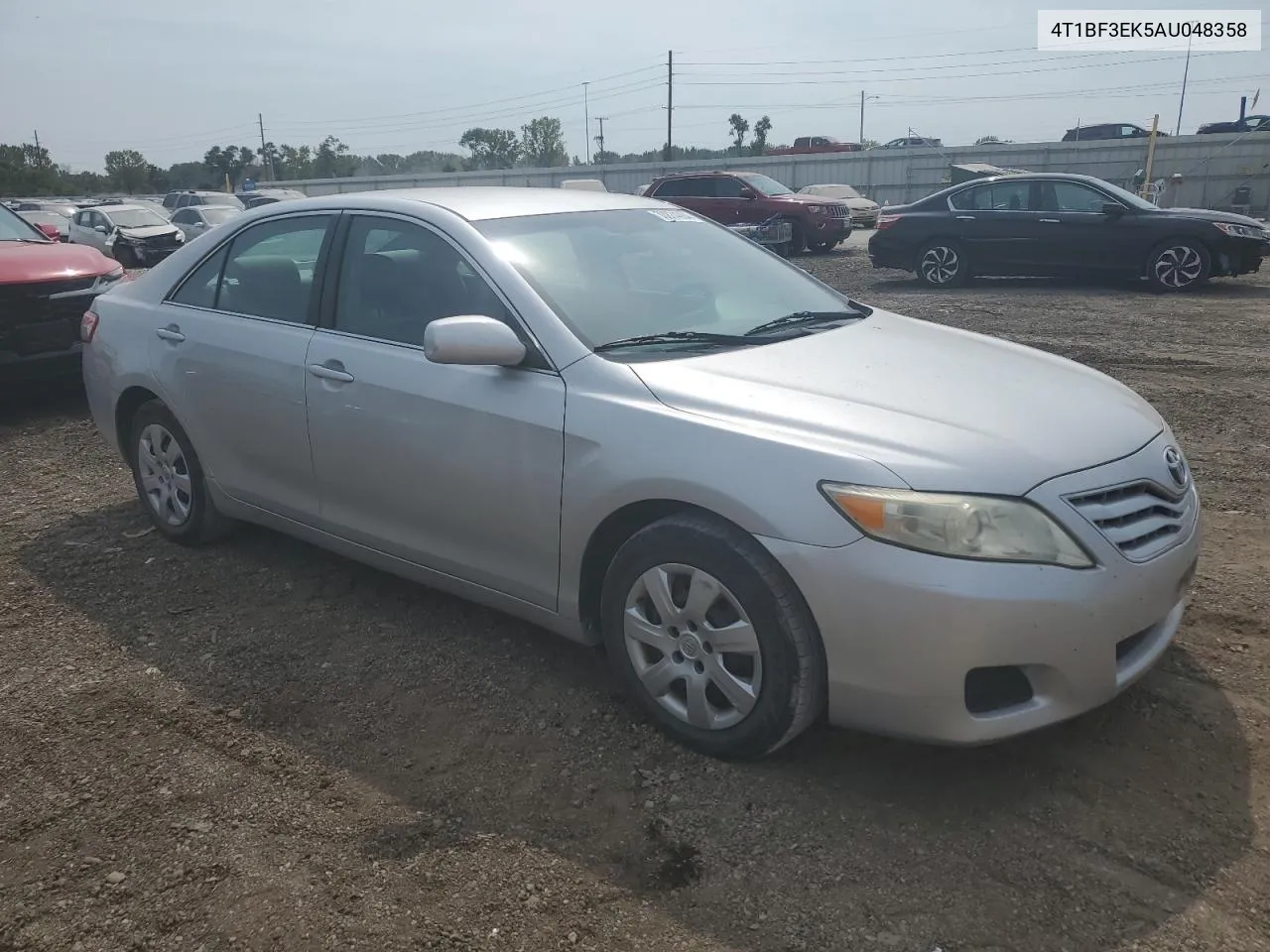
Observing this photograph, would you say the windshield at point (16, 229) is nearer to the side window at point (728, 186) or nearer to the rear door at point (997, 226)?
the rear door at point (997, 226)

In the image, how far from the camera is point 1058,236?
13.3m

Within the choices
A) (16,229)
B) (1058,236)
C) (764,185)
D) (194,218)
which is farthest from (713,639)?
(194,218)

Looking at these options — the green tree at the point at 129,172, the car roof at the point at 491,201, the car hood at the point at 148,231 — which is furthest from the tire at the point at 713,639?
the green tree at the point at 129,172

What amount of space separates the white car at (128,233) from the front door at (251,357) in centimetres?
1882

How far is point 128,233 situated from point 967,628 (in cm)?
2282

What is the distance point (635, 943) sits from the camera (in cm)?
231

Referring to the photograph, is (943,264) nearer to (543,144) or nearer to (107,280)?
(107,280)

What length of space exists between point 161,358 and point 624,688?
8.78ft

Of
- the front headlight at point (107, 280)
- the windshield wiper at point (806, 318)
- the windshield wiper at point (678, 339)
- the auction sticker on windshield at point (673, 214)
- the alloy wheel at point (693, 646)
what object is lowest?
the alloy wheel at point (693, 646)

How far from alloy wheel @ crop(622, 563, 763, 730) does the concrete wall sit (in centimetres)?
2340

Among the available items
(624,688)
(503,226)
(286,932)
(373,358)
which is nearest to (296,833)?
(286,932)

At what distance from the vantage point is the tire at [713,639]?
8.87 ft

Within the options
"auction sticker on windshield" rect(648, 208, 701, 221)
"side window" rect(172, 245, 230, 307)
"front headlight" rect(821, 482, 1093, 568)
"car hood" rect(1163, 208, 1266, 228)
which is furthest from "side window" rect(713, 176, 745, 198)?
"front headlight" rect(821, 482, 1093, 568)

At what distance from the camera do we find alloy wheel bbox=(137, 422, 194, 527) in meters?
4.66
